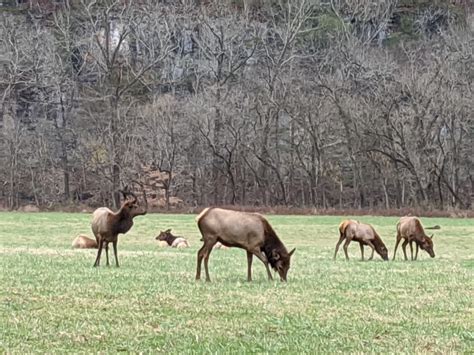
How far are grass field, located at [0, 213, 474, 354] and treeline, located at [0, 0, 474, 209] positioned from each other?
140ft

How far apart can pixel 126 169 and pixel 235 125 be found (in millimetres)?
9952

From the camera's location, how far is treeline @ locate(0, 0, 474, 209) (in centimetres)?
6238

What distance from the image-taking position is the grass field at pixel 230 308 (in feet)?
28.7

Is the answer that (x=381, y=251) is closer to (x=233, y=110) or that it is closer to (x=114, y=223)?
(x=114, y=223)

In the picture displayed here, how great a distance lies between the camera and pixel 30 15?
85750mm

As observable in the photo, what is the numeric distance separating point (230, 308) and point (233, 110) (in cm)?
5553

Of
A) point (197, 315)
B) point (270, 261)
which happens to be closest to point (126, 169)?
point (270, 261)

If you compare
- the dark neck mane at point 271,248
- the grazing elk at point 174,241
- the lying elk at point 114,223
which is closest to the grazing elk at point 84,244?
the grazing elk at point 174,241

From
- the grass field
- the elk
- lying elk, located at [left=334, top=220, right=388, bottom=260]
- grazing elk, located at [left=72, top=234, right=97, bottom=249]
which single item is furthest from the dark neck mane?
grazing elk, located at [left=72, top=234, right=97, bottom=249]

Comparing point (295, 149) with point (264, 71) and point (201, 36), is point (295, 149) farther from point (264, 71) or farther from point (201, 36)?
point (201, 36)

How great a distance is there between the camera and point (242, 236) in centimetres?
1530

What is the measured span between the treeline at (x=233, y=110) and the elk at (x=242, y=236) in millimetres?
44753

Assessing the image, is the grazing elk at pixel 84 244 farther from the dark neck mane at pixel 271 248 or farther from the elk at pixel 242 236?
the dark neck mane at pixel 271 248

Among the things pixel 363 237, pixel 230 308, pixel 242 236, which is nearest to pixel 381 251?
pixel 363 237
